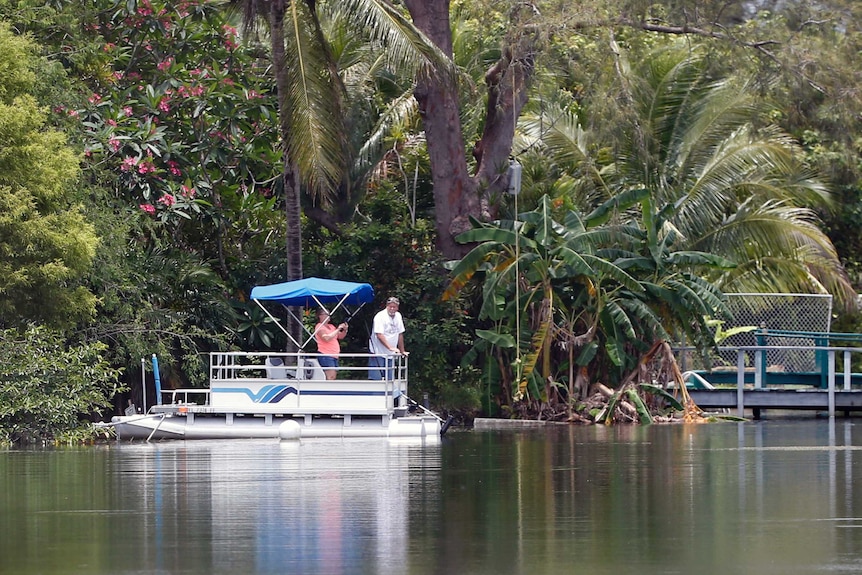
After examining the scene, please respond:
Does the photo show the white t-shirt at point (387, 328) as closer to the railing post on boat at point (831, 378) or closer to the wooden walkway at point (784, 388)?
the wooden walkway at point (784, 388)

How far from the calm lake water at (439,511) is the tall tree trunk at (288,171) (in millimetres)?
7548

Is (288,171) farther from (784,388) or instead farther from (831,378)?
(831,378)

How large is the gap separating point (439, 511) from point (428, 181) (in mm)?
20435

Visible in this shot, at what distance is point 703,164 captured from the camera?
31.1 m

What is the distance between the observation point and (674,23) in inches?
1098

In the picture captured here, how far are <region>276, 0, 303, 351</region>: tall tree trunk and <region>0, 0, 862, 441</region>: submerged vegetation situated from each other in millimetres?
52

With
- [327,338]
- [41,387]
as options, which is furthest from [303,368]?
[41,387]

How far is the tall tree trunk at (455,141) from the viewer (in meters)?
28.6

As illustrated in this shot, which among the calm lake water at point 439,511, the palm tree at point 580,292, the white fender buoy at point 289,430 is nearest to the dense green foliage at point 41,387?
the calm lake water at point 439,511

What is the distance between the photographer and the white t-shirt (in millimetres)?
23266

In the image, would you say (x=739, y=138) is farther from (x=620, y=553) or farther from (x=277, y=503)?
(x=620, y=553)

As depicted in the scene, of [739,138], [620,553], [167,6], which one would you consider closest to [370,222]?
[167,6]

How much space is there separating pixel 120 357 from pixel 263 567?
56.8ft

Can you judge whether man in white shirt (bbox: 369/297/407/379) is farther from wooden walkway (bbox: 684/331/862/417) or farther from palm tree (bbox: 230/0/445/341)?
wooden walkway (bbox: 684/331/862/417)
